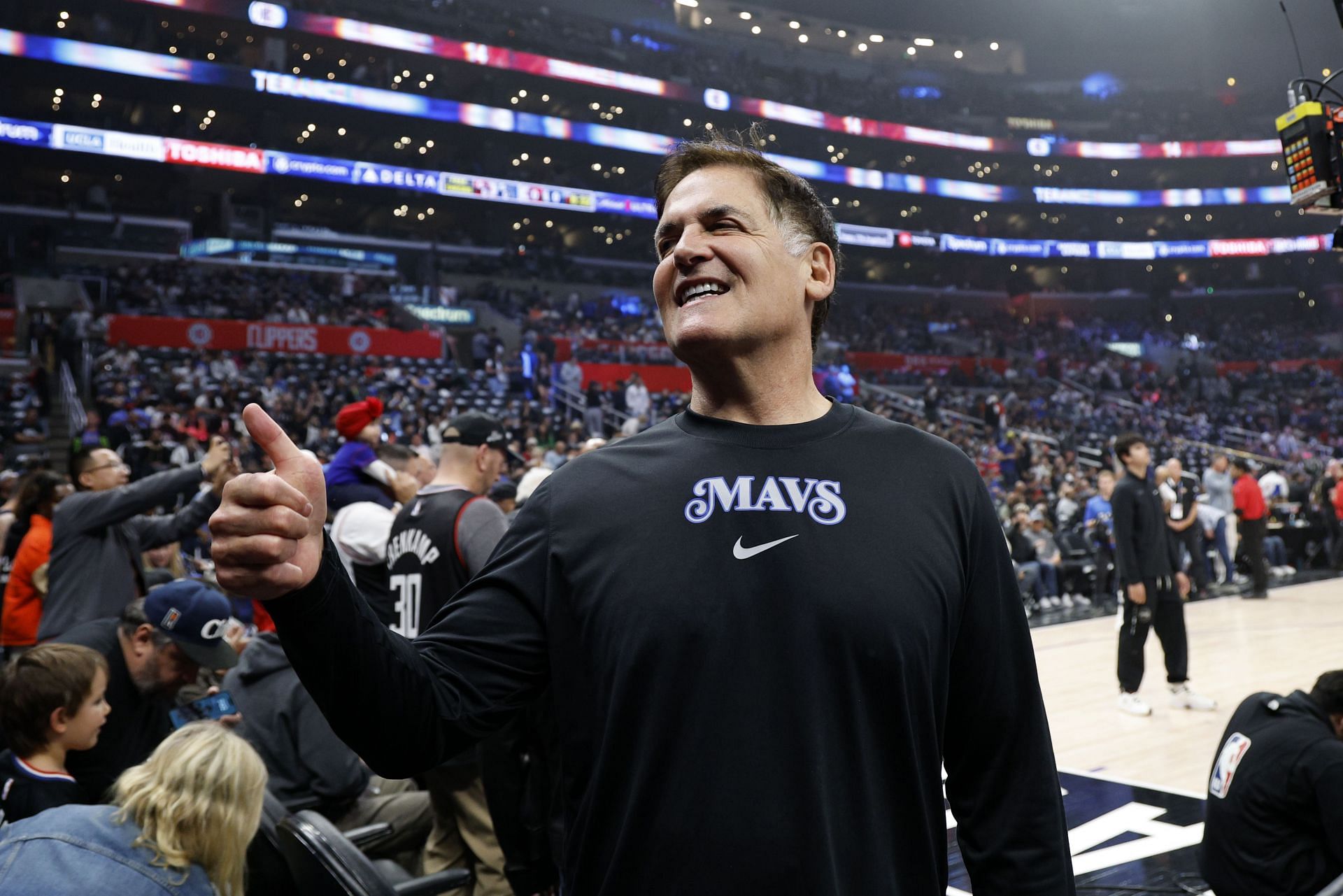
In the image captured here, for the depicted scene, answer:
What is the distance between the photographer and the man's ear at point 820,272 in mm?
1526

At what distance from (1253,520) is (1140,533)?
6462 mm

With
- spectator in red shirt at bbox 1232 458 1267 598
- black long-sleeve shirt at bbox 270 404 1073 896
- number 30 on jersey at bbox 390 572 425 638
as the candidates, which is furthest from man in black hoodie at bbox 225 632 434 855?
spectator in red shirt at bbox 1232 458 1267 598

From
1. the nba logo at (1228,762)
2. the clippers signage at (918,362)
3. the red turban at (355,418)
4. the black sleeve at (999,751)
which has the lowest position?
the nba logo at (1228,762)

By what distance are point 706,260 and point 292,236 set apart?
2708cm

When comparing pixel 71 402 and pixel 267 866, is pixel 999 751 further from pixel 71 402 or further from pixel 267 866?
pixel 71 402

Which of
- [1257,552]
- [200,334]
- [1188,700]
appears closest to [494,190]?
[200,334]

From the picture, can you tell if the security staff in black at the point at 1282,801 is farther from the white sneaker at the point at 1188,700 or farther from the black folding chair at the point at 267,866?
the white sneaker at the point at 1188,700

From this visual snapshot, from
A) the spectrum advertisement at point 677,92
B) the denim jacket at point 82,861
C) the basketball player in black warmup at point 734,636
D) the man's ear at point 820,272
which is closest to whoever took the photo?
the basketball player in black warmup at point 734,636

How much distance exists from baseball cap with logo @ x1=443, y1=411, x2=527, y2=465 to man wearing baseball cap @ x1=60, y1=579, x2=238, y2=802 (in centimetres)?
91

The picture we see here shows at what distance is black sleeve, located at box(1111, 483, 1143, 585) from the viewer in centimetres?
616

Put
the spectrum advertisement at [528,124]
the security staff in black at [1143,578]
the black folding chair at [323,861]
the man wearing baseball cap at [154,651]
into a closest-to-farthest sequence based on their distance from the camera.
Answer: the black folding chair at [323,861], the man wearing baseball cap at [154,651], the security staff in black at [1143,578], the spectrum advertisement at [528,124]

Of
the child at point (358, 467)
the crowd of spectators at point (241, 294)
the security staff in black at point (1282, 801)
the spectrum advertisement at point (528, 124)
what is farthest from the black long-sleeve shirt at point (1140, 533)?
the crowd of spectators at point (241, 294)

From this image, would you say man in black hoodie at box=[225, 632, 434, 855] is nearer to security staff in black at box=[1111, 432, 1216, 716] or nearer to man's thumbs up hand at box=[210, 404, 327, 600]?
man's thumbs up hand at box=[210, 404, 327, 600]

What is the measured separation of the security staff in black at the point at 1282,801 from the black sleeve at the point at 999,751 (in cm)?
207
